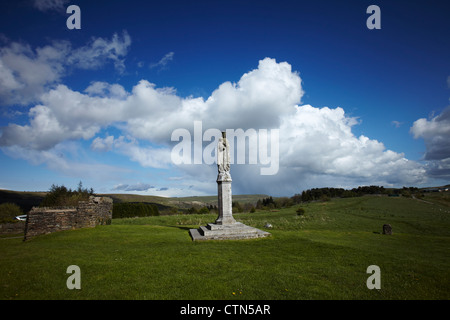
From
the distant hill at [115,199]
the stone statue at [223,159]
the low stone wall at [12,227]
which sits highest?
the stone statue at [223,159]

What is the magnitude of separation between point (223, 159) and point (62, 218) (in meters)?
11.5

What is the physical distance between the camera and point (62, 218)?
48.3 ft

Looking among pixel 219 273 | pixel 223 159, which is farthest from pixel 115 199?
pixel 219 273

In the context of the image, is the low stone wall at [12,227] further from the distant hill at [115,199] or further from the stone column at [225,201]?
the distant hill at [115,199]

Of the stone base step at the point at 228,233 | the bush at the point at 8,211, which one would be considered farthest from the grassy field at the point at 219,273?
the bush at the point at 8,211

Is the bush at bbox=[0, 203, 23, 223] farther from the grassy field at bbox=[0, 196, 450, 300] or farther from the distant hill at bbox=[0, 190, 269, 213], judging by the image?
the grassy field at bbox=[0, 196, 450, 300]

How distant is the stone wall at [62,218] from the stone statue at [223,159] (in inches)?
397

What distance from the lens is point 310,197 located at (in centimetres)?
8031

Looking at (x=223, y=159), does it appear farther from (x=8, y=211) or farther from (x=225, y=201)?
(x=8, y=211)

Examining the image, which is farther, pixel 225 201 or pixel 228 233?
pixel 225 201

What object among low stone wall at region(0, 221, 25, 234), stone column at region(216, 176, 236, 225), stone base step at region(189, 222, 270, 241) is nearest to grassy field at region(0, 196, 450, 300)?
stone base step at region(189, 222, 270, 241)

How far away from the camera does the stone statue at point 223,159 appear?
13.9 metres

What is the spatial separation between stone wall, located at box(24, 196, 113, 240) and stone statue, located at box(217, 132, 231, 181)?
10.1 meters

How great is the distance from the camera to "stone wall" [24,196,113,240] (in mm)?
13633
